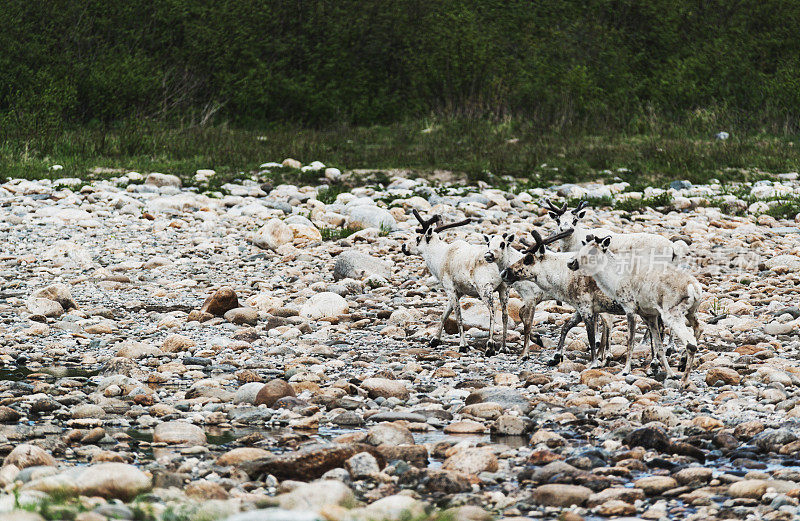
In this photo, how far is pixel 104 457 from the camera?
5938mm

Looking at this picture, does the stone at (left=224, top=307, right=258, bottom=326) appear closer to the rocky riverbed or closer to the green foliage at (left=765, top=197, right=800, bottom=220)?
the rocky riverbed

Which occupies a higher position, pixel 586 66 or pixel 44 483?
pixel 586 66

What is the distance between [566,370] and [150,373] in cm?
384

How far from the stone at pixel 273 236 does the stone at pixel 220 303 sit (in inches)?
152

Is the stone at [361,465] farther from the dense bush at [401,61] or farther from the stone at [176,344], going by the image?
the dense bush at [401,61]

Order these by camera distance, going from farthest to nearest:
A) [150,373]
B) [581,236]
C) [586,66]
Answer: [586,66], [581,236], [150,373]

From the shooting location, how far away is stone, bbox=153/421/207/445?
21.1 feet

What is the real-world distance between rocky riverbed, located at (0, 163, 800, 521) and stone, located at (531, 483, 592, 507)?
1 centimetres

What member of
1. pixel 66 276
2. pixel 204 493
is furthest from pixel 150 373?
pixel 66 276

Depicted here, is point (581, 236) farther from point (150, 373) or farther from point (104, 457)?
point (104, 457)

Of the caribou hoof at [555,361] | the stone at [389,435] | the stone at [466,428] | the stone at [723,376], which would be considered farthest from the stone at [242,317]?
the stone at [723,376]

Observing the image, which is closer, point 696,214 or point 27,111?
point 696,214

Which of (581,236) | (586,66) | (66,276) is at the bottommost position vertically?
(66,276)

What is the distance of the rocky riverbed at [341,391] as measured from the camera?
17.1 ft
